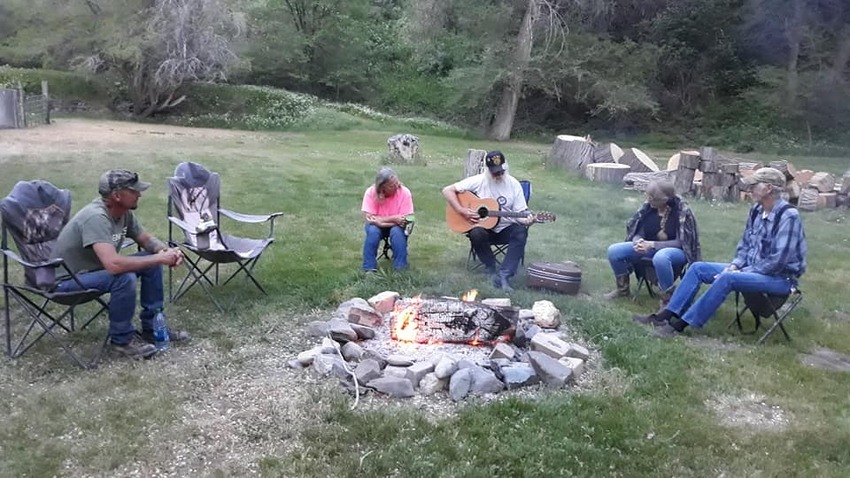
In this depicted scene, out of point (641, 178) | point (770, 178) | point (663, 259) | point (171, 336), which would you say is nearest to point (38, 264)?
point (171, 336)

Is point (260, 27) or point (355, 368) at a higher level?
point (260, 27)

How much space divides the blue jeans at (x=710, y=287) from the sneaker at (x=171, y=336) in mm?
3036

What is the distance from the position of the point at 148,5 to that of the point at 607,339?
18089 millimetres

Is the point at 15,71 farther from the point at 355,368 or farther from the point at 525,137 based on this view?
the point at 355,368

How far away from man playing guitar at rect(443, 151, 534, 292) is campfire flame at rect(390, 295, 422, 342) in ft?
4.08

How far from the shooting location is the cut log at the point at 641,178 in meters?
10.4

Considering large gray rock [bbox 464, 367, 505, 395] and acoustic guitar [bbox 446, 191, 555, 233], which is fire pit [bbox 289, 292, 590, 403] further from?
acoustic guitar [bbox 446, 191, 555, 233]

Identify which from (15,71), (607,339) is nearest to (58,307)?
(607,339)

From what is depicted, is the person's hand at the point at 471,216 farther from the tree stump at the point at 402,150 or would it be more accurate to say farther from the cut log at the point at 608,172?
the tree stump at the point at 402,150

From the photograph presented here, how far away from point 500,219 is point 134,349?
285 cm

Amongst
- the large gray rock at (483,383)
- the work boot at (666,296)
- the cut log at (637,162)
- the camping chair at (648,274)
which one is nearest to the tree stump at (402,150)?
the cut log at (637,162)

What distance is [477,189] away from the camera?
5844mm

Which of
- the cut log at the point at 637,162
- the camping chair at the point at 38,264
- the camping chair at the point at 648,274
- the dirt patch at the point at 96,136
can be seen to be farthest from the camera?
the dirt patch at the point at 96,136

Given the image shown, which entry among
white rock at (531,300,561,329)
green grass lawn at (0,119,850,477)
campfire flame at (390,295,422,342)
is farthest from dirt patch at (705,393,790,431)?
campfire flame at (390,295,422,342)
